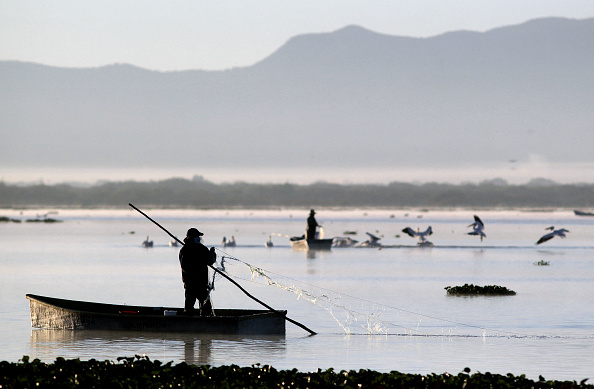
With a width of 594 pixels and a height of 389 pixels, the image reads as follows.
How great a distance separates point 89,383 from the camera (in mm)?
14781

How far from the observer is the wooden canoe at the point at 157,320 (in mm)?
22641

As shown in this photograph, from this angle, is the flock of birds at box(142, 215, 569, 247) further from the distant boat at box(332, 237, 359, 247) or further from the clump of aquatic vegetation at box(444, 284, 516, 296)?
the clump of aquatic vegetation at box(444, 284, 516, 296)

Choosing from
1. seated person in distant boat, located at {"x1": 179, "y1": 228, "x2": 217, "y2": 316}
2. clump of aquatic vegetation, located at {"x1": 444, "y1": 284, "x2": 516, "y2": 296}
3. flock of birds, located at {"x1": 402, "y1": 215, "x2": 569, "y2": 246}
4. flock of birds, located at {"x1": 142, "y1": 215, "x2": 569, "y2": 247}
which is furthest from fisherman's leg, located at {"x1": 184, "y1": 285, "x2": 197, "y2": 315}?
flock of birds, located at {"x1": 402, "y1": 215, "x2": 569, "y2": 246}

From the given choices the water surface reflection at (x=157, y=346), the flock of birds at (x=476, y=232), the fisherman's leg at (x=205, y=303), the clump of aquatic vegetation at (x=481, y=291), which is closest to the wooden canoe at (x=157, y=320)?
the water surface reflection at (x=157, y=346)

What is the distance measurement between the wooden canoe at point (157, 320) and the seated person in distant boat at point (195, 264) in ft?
2.47

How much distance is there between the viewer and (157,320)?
75.3 feet

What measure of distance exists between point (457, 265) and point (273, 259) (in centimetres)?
1020

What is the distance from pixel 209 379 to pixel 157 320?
8.19 metres

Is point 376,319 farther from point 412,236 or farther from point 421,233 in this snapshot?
point 421,233

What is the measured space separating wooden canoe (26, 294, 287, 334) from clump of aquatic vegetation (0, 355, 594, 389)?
690cm

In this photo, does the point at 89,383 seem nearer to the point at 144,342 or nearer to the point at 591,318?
the point at 144,342

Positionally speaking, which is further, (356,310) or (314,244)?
(314,244)

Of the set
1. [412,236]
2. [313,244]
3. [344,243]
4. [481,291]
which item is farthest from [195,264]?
[344,243]

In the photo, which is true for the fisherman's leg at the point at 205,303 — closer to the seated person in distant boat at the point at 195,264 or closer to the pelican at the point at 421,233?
the seated person in distant boat at the point at 195,264
